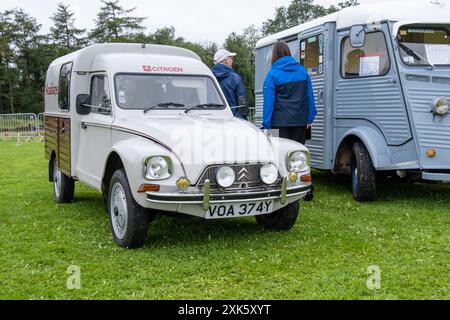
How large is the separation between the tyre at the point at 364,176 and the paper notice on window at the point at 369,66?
1.07 m

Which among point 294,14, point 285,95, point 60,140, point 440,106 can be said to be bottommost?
point 60,140

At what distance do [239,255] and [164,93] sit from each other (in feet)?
7.69

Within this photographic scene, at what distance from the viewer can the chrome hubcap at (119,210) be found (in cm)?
550

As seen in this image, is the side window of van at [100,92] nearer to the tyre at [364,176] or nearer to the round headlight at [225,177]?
the round headlight at [225,177]

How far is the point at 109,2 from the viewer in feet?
207

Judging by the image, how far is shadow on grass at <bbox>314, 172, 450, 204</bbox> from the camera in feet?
26.9

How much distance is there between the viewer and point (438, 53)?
7.43m

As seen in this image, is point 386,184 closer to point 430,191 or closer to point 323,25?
point 430,191

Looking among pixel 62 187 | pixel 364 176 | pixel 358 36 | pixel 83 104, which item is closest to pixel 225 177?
pixel 83 104

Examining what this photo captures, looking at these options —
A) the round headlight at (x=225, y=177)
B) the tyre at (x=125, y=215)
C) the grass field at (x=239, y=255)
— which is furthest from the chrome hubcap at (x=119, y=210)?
the round headlight at (x=225, y=177)

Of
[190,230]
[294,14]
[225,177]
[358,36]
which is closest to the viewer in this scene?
[225,177]

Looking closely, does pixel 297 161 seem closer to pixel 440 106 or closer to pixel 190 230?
pixel 190 230
